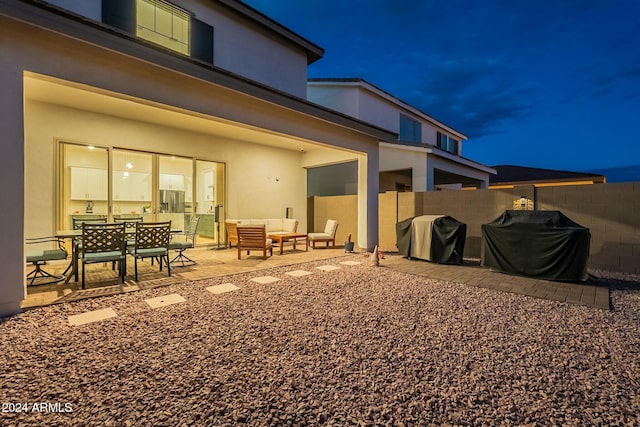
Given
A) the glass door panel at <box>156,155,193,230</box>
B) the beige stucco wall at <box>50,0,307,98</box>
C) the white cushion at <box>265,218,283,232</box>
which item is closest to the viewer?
the beige stucco wall at <box>50,0,307,98</box>

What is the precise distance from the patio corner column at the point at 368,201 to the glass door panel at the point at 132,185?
6.10m

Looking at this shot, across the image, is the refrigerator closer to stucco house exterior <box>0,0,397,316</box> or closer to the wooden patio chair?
stucco house exterior <box>0,0,397,316</box>

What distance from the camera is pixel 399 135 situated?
12734 mm

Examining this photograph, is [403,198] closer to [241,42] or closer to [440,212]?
[440,212]

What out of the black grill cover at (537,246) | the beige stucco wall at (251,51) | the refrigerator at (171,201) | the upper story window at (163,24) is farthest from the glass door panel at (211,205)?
the black grill cover at (537,246)

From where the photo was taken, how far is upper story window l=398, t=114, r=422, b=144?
48.9 feet

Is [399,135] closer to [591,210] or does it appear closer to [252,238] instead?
[591,210]

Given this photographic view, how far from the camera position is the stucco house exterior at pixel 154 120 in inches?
132

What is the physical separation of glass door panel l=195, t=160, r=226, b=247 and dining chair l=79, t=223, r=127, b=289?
4.26 meters

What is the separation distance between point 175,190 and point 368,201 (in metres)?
5.84

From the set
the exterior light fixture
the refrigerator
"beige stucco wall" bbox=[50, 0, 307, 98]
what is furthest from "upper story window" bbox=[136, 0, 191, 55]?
the exterior light fixture

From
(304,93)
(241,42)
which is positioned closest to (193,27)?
(241,42)

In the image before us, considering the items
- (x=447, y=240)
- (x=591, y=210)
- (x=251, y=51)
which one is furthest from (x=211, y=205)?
(x=591, y=210)

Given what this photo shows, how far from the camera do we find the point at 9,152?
10.7ft
